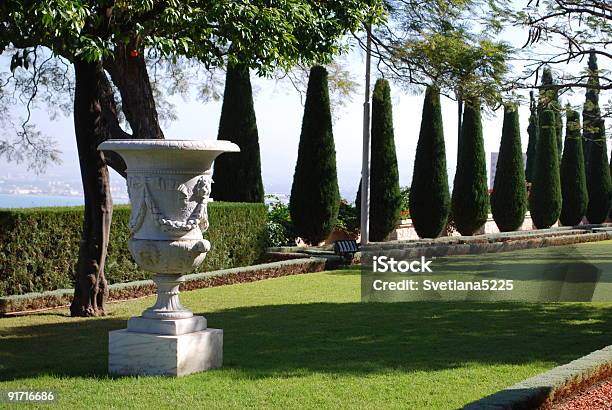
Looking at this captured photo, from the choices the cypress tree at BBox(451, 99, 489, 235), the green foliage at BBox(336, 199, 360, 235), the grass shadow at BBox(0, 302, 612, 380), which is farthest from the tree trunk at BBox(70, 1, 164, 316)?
the cypress tree at BBox(451, 99, 489, 235)

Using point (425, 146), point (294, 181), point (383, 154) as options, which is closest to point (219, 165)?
point (294, 181)

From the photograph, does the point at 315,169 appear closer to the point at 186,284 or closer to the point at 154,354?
the point at 186,284

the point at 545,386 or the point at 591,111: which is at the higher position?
the point at 591,111

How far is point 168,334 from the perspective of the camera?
289 inches

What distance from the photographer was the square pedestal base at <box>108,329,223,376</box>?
729cm

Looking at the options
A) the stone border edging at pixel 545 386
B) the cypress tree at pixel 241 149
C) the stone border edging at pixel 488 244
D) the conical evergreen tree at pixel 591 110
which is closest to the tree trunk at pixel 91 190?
the stone border edging at pixel 545 386

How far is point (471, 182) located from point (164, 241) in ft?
70.7

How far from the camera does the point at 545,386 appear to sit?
6.25m

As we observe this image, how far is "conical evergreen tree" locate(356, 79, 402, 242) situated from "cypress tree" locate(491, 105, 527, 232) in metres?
7.00

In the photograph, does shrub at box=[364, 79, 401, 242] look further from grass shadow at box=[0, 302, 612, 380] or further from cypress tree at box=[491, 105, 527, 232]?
grass shadow at box=[0, 302, 612, 380]

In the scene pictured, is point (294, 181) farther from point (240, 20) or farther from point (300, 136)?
point (240, 20)

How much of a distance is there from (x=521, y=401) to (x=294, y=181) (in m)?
16.5

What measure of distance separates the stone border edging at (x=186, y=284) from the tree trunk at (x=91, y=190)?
86cm

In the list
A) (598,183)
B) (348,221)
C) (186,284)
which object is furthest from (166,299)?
(598,183)
